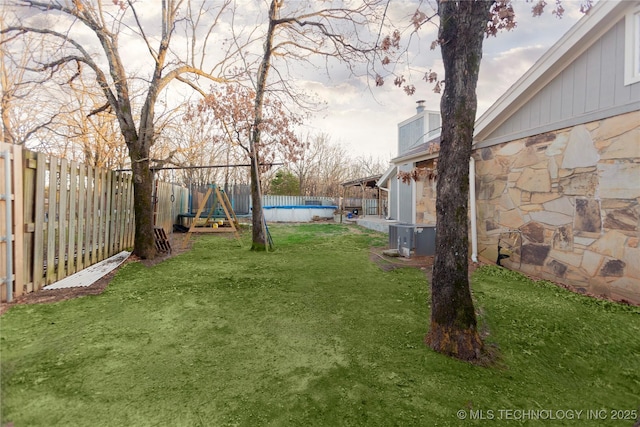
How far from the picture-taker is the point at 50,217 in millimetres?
4406

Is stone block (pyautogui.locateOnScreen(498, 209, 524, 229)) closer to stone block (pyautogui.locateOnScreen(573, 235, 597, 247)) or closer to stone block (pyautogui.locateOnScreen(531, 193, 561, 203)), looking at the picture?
stone block (pyautogui.locateOnScreen(531, 193, 561, 203))

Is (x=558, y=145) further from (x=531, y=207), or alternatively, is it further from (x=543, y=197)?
(x=531, y=207)

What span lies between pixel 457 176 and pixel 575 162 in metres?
3.46

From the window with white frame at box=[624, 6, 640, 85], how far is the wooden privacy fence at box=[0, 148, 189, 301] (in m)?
8.10

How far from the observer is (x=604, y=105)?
450 centimetres


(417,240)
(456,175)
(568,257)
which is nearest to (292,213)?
(417,240)

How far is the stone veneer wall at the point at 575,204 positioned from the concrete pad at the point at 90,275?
7.45m

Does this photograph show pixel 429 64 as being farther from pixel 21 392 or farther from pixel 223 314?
pixel 21 392

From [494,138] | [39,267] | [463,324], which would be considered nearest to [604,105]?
[494,138]

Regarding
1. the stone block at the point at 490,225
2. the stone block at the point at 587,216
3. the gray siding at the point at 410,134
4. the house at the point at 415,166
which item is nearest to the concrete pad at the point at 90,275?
the house at the point at 415,166

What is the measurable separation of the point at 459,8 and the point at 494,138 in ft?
14.4

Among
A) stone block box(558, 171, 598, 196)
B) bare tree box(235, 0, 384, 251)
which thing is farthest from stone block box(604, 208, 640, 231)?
bare tree box(235, 0, 384, 251)

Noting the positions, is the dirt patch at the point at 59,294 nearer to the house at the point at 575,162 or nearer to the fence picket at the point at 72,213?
the fence picket at the point at 72,213

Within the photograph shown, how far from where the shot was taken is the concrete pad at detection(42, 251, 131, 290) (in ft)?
14.7
